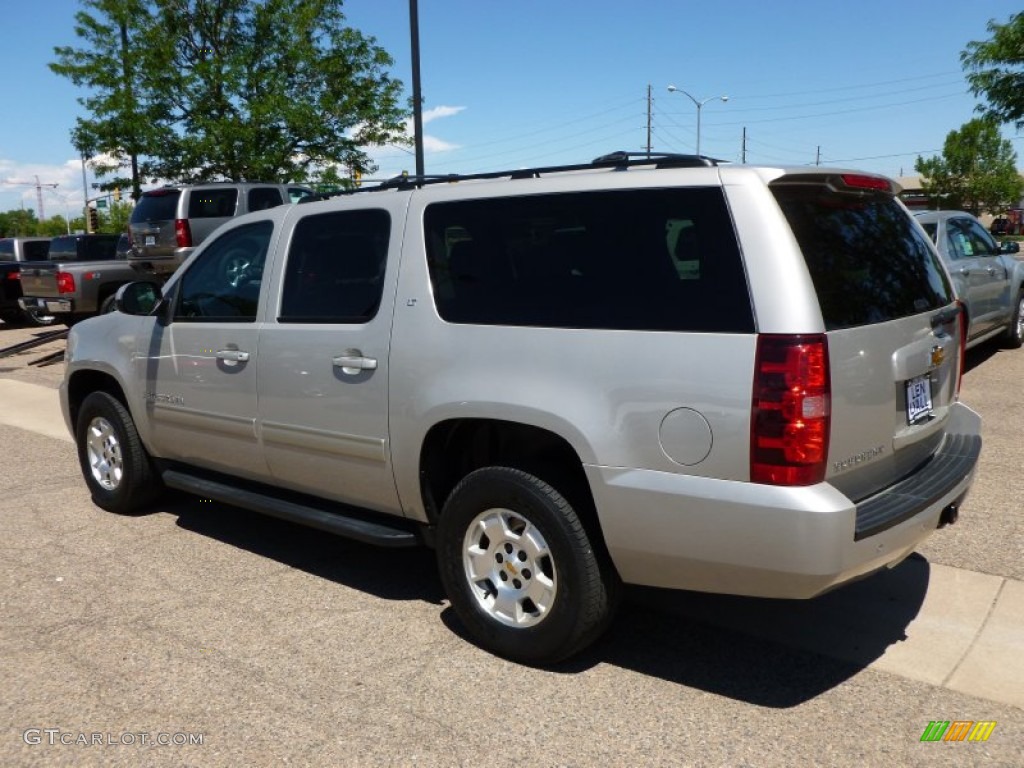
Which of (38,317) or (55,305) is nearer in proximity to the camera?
(55,305)

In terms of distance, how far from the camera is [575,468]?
11.7 feet

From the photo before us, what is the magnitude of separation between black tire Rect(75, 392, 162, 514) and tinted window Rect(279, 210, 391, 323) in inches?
69.8

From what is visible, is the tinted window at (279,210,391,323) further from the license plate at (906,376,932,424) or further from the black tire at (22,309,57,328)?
the black tire at (22,309,57,328)

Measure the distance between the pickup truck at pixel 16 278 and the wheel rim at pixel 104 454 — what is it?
1199 cm

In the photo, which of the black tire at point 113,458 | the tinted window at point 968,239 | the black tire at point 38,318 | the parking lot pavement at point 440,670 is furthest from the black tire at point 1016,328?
the black tire at point 38,318

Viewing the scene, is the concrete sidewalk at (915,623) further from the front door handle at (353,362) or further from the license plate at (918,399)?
the front door handle at (353,362)

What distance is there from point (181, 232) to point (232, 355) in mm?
9837

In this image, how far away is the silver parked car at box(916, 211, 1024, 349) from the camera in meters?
8.88

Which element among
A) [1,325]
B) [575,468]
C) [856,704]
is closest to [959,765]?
[856,704]

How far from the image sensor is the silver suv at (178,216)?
13633mm

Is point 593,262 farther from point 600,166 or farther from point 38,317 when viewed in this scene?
point 38,317

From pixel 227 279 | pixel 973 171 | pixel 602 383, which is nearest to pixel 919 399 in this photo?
pixel 602 383

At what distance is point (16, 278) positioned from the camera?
18875 millimetres

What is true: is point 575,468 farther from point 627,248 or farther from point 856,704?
point 856,704
